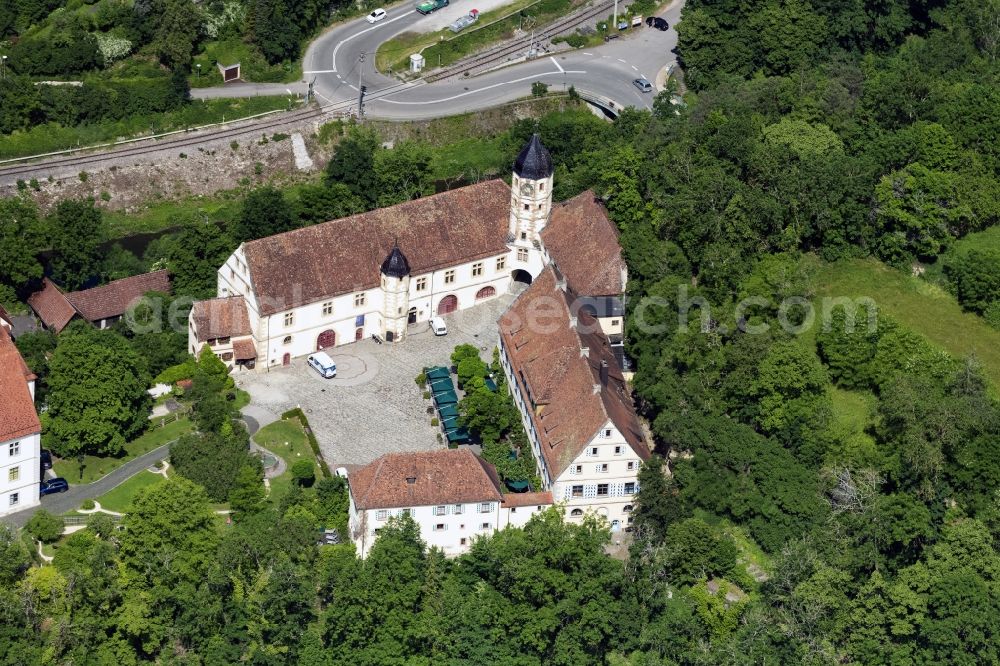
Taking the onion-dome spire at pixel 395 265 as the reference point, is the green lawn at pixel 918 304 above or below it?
below

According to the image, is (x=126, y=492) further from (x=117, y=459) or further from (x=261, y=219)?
(x=261, y=219)

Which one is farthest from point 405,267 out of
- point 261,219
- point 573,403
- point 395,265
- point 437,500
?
point 437,500

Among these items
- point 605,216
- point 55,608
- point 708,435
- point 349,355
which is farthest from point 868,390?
point 55,608

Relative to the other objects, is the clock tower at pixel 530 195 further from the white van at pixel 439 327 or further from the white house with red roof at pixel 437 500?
the white house with red roof at pixel 437 500

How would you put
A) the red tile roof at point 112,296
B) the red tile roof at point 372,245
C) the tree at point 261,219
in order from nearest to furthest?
1. the red tile roof at point 372,245
2. the red tile roof at point 112,296
3. the tree at point 261,219

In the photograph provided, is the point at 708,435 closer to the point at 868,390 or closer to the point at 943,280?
the point at 868,390

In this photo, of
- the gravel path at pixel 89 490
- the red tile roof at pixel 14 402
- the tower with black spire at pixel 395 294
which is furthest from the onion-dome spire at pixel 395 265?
the red tile roof at pixel 14 402
